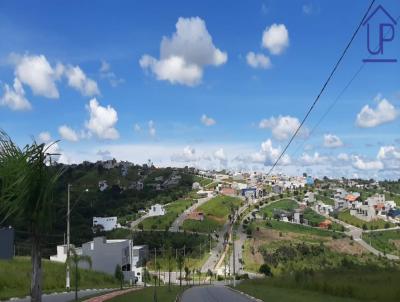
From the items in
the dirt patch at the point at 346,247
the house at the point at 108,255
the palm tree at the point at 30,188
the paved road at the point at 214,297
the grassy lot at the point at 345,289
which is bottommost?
the dirt patch at the point at 346,247

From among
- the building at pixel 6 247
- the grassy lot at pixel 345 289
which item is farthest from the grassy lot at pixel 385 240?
the grassy lot at pixel 345 289

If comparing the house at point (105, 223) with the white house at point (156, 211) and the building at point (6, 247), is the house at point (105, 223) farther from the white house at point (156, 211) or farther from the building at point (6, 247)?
the building at point (6, 247)

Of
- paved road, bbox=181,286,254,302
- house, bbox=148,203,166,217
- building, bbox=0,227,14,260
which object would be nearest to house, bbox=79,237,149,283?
building, bbox=0,227,14,260

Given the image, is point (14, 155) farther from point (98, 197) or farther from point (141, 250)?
point (98, 197)

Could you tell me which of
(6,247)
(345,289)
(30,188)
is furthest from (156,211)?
(30,188)

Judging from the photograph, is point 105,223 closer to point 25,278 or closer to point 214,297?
point 25,278
